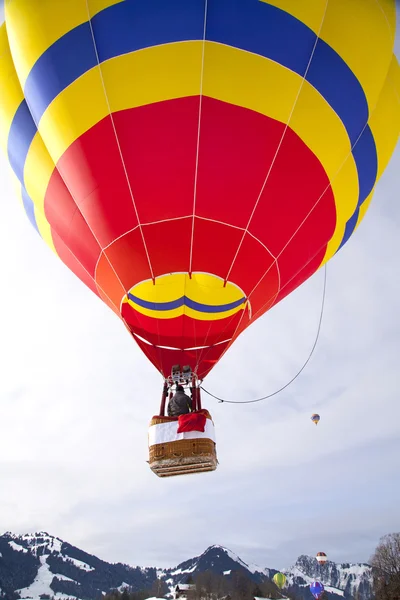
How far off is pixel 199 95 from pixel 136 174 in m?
0.96

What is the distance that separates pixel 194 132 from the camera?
4973mm

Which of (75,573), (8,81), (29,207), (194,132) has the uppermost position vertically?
(75,573)

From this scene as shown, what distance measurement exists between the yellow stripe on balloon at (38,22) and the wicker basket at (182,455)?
4.10 m

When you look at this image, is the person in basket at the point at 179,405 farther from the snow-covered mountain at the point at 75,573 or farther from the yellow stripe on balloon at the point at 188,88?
the snow-covered mountain at the point at 75,573

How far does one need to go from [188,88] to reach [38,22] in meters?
1.61

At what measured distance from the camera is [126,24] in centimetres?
473

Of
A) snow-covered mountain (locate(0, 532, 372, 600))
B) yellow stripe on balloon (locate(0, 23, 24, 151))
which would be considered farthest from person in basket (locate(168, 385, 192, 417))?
snow-covered mountain (locate(0, 532, 372, 600))

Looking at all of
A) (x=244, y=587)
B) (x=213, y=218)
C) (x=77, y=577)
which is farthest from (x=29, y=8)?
(x=77, y=577)

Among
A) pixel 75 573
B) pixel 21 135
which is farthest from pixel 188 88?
pixel 75 573

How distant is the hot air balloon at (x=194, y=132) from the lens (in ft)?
15.7

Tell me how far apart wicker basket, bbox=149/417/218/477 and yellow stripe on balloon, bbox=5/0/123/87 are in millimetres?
4098

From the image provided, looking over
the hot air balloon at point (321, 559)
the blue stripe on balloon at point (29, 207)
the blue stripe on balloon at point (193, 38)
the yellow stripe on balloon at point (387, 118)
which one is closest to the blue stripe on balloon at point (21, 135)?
the blue stripe on balloon at point (193, 38)

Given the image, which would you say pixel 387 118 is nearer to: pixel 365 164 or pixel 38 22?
pixel 365 164

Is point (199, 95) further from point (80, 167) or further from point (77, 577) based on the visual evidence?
point (77, 577)
